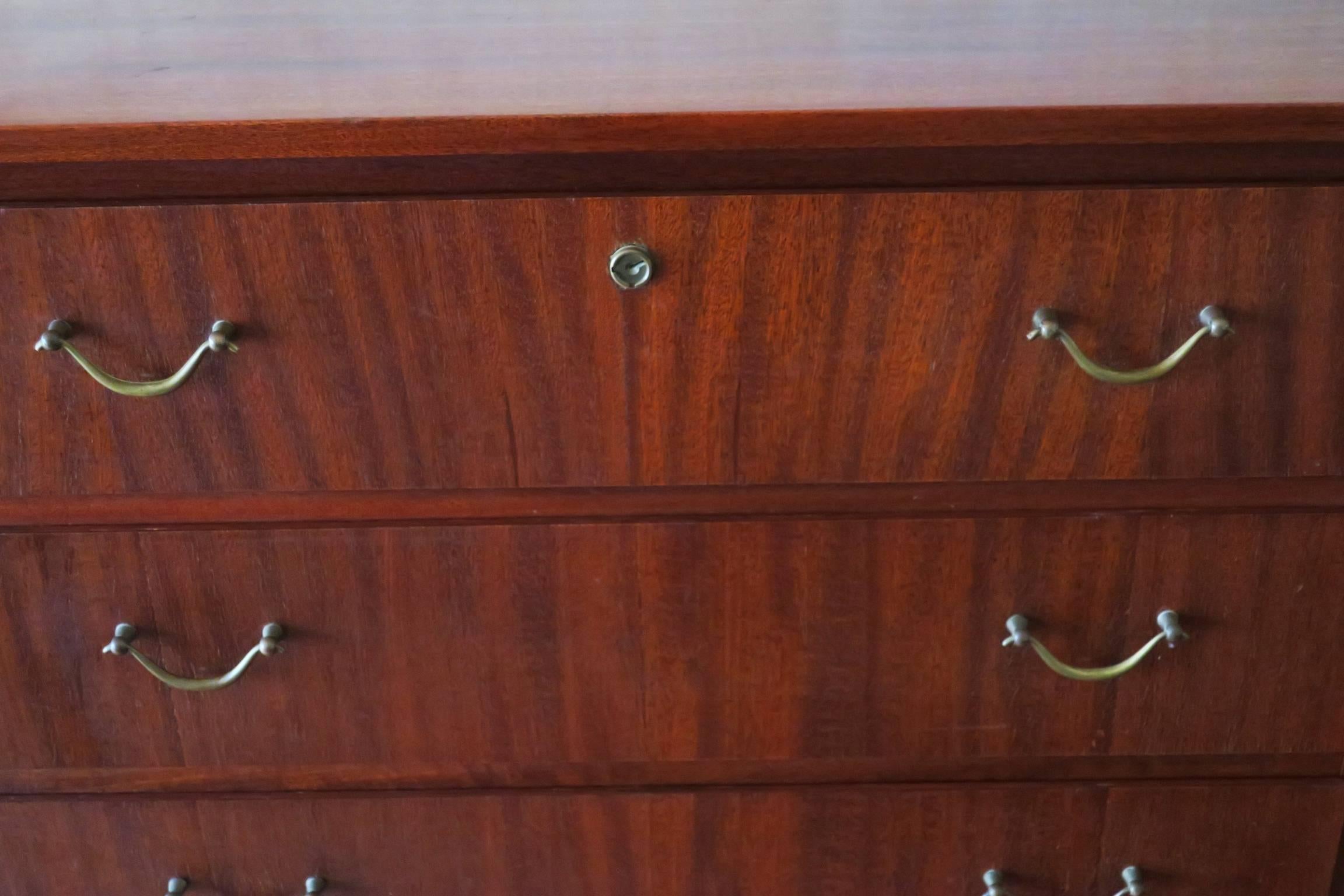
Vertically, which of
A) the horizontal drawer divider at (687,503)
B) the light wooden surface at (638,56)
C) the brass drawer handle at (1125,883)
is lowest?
the brass drawer handle at (1125,883)

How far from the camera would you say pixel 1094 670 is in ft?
2.37

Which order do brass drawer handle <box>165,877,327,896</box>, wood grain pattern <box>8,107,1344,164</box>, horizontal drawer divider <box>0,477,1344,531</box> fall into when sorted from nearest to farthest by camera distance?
1. wood grain pattern <box>8,107,1344,164</box>
2. horizontal drawer divider <box>0,477,1344,531</box>
3. brass drawer handle <box>165,877,327,896</box>

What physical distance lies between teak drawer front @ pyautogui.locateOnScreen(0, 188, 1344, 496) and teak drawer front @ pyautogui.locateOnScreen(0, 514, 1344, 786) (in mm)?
48

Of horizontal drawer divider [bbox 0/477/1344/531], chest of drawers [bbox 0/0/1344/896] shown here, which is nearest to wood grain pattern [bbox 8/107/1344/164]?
chest of drawers [bbox 0/0/1344/896]

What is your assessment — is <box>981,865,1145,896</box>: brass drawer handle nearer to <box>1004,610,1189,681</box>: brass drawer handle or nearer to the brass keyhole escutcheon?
<box>1004,610,1189,681</box>: brass drawer handle

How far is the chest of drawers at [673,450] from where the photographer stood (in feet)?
1.99

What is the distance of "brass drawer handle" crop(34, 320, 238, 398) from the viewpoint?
63 centimetres

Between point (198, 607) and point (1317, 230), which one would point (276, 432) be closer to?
point (198, 607)

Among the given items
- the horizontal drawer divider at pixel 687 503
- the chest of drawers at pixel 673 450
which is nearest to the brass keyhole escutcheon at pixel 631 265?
the chest of drawers at pixel 673 450

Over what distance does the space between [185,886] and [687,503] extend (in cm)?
45

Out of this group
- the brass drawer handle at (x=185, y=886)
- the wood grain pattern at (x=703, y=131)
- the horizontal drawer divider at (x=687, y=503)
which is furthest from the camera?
the brass drawer handle at (x=185, y=886)

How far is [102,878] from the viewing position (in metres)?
0.81

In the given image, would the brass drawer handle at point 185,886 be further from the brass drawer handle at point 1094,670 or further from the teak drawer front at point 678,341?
the brass drawer handle at point 1094,670

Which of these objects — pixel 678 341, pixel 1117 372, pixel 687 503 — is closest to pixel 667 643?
pixel 687 503
